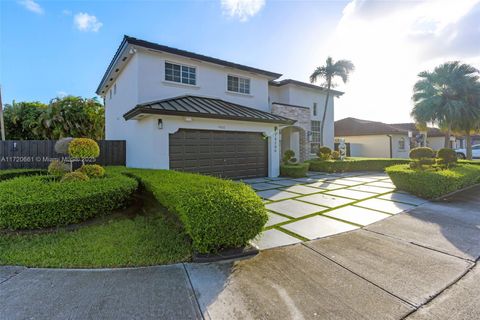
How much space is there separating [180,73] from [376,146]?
72.7ft

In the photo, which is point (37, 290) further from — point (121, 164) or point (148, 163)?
point (121, 164)

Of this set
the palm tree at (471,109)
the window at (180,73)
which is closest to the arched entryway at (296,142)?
the window at (180,73)

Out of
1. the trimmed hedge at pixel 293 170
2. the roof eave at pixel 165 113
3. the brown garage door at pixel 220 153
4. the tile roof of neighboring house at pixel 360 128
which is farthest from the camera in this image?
the tile roof of neighboring house at pixel 360 128

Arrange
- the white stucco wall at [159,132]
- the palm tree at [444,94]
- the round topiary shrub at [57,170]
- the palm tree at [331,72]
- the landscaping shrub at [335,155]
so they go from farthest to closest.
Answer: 1. the palm tree at [331,72]
2. the palm tree at [444,94]
3. the landscaping shrub at [335,155]
4. the white stucco wall at [159,132]
5. the round topiary shrub at [57,170]

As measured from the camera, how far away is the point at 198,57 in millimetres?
10875

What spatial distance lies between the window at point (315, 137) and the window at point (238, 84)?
7808 millimetres

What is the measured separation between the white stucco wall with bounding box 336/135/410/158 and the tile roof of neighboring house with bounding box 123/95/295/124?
55.8ft

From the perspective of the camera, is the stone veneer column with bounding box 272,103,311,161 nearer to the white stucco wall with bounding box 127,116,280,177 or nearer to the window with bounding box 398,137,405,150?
the white stucco wall with bounding box 127,116,280,177

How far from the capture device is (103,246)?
3.79 meters

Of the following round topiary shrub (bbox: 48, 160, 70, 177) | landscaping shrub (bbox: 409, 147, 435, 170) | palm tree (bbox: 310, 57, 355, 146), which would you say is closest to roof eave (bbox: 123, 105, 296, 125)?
round topiary shrub (bbox: 48, 160, 70, 177)

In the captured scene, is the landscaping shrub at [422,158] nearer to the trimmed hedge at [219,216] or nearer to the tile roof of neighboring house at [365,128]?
the trimmed hedge at [219,216]

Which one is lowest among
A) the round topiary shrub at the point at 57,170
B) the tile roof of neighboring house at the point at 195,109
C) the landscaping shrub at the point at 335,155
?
the round topiary shrub at the point at 57,170

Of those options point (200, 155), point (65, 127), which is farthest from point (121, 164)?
point (65, 127)

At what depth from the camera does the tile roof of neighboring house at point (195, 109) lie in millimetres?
8164
